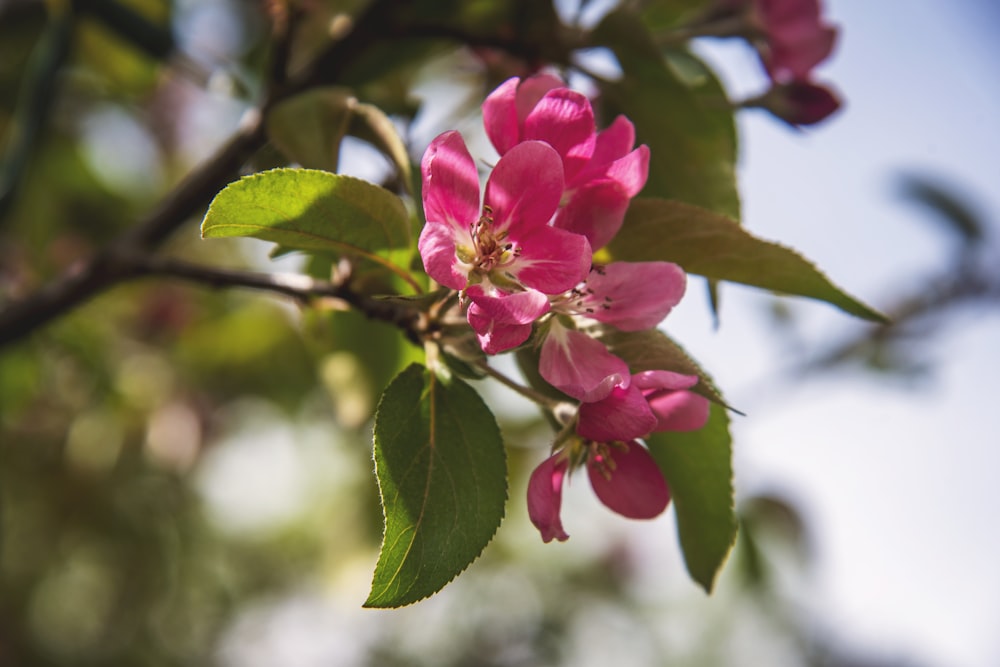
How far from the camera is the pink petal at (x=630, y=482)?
0.60 metres

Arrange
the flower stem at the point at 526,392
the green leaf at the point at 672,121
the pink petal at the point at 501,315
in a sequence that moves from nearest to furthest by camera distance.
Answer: the pink petal at the point at 501,315
the flower stem at the point at 526,392
the green leaf at the point at 672,121

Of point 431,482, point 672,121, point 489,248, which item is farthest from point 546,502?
point 672,121

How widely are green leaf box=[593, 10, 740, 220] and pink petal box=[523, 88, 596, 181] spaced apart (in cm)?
24

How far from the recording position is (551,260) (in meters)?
0.54

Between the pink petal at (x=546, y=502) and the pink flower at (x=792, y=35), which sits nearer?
the pink petal at (x=546, y=502)

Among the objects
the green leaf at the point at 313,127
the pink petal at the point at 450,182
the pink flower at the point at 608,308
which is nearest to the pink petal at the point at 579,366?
the pink flower at the point at 608,308

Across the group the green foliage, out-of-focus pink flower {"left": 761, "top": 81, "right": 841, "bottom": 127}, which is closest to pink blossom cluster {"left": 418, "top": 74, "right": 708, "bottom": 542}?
the green foliage

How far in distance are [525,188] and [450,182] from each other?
52 millimetres

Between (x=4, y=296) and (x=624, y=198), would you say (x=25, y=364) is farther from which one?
(x=624, y=198)

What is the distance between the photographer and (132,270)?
899 millimetres

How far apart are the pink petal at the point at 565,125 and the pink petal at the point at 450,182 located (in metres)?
0.05

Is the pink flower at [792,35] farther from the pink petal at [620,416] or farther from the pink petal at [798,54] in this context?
the pink petal at [620,416]

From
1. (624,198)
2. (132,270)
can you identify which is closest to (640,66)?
(624,198)

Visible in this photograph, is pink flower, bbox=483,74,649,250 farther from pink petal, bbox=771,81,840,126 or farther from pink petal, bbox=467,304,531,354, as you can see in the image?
pink petal, bbox=771,81,840,126
